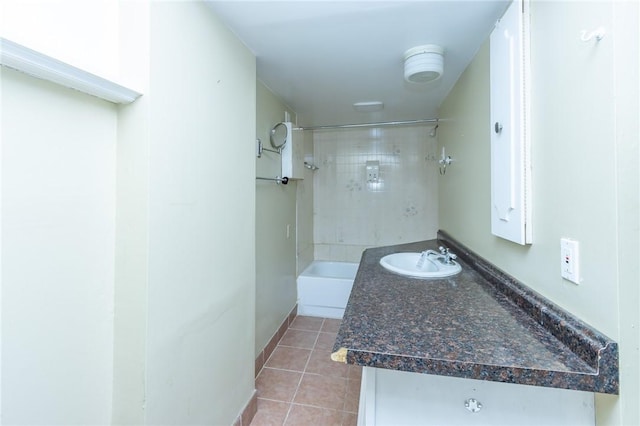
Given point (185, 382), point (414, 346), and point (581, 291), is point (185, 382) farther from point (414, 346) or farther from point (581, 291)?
point (581, 291)

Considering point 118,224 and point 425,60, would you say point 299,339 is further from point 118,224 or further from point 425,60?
point 425,60

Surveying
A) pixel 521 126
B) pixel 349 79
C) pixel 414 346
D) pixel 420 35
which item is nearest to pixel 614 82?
pixel 521 126

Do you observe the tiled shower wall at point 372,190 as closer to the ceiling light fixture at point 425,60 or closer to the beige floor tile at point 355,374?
the beige floor tile at point 355,374

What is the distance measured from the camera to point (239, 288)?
1.51m

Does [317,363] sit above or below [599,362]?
below

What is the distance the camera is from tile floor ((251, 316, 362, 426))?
5.43 ft

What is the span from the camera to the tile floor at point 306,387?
5.43 feet

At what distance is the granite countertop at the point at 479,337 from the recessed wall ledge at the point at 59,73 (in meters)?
1.02

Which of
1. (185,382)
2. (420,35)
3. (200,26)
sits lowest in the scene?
(185,382)

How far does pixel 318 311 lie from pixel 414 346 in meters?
2.40

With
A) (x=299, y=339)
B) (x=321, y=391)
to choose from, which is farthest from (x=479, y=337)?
A: (x=299, y=339)

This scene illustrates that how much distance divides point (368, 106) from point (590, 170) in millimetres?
2010

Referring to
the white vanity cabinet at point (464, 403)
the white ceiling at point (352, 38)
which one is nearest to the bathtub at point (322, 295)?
the white ceiling at point (352, 38)

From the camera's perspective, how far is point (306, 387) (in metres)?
1.92
